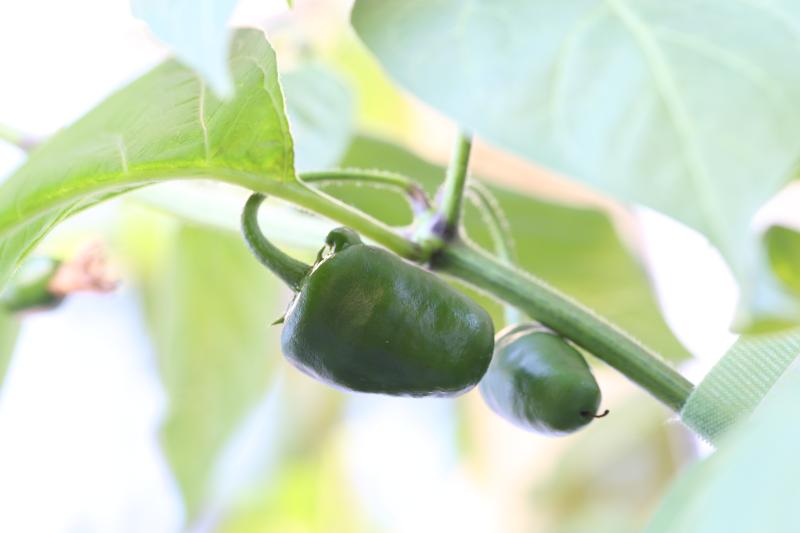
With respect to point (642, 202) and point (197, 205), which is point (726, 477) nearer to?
point (642, 202)

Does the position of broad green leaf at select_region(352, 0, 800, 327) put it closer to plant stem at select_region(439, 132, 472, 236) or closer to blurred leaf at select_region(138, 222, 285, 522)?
plant stem at select_region(439, 132, 472, 236)

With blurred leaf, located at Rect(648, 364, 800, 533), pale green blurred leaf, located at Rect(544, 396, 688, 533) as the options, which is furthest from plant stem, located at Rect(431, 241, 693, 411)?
pale green blurred leaf, located at Rect(544, 396, 688, 533)

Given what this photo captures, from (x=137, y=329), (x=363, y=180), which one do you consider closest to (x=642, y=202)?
(x=363, y=180)

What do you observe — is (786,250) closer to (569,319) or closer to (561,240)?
(569,319)

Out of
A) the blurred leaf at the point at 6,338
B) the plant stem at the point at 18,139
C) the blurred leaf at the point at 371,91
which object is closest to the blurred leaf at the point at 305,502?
the blurred leaf at the point at 371,91

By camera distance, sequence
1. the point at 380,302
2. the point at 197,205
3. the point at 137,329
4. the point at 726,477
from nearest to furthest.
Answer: the point at 726,477, the point at 380,302, the point at 197,205, the point at 137,329

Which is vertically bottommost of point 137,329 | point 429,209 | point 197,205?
point 137,329

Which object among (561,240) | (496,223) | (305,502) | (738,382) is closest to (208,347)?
(561,240)
